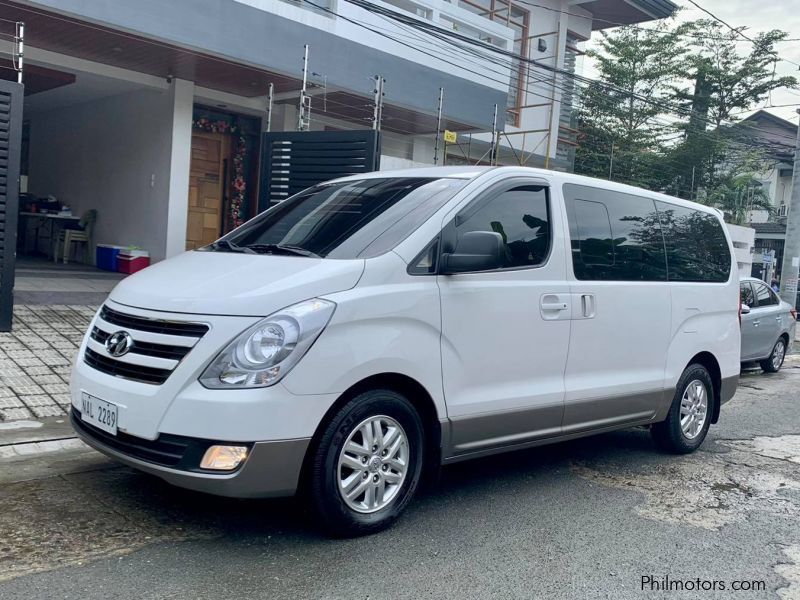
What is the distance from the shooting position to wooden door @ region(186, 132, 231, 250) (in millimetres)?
14266

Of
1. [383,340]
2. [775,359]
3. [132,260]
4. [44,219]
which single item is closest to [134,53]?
[132,260]

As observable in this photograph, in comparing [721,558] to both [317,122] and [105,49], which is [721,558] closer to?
[105,49]

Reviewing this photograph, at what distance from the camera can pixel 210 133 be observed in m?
14.5

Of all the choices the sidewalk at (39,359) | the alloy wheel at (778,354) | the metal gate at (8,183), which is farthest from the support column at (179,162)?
the alloy wheel at (778,354)

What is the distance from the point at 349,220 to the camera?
4.44 meters

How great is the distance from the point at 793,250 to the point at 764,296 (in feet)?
27.8

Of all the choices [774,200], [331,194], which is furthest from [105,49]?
[774,200]

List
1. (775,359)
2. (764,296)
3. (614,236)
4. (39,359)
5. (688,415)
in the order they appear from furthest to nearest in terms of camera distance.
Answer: (775,359)
(764,296)
(39,359)
(688,415)
(614,236)

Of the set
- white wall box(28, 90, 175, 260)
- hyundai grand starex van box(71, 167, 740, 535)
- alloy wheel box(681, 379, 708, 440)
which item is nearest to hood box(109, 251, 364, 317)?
hyundai grand starex van box(71, 167, 740, 535)

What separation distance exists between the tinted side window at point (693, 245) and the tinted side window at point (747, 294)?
506 centimetres

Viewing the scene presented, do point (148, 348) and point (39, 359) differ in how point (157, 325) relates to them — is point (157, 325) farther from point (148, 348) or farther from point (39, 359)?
point (39, 359)

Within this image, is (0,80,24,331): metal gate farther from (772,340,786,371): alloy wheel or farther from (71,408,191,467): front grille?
(772,340,786,371): alloy wheel

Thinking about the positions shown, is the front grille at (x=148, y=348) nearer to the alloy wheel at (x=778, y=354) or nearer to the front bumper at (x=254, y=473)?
the front bumper at (x=254, y=473)

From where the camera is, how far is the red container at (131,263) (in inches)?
513
